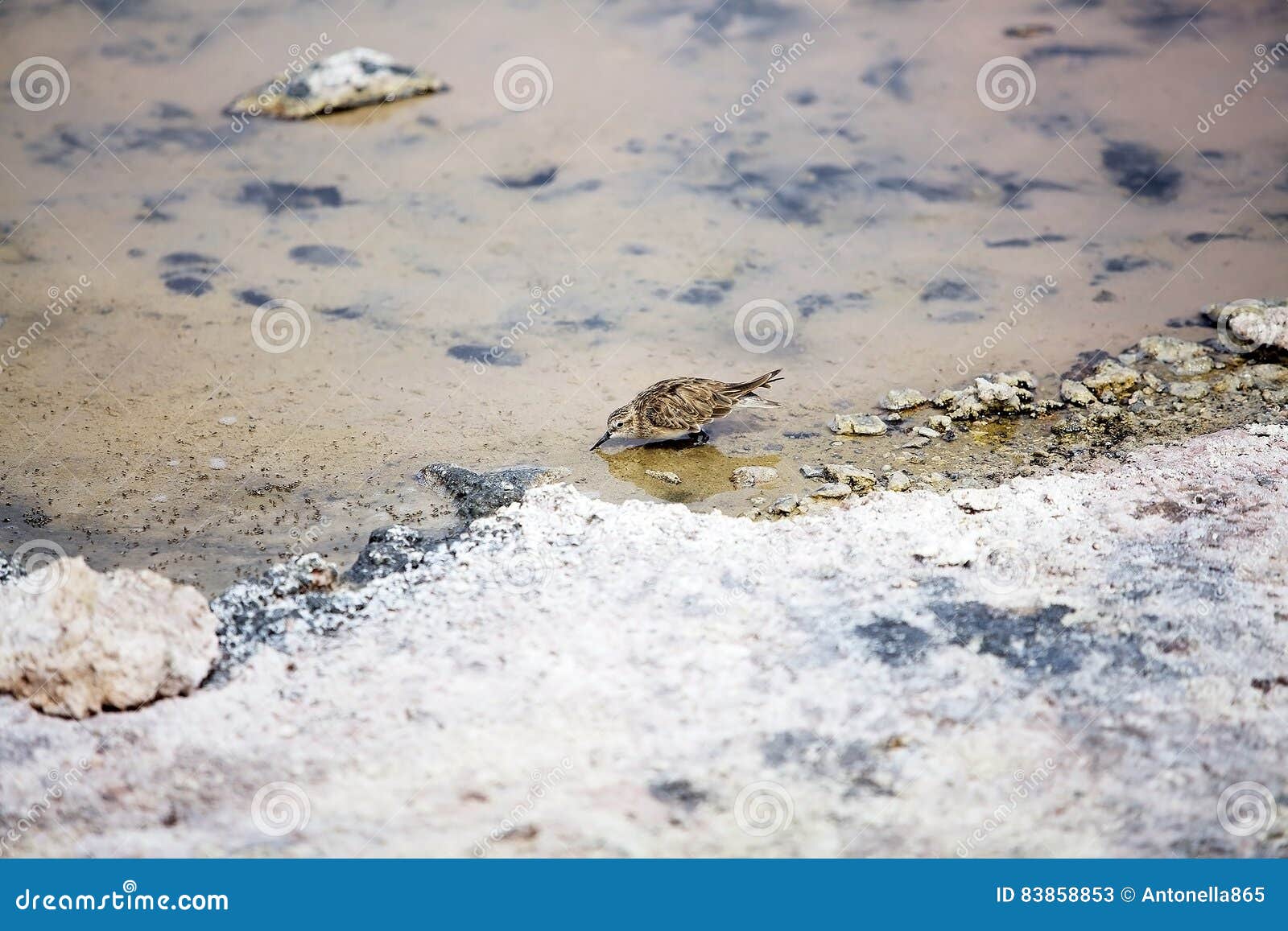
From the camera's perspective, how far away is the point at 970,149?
10430mm

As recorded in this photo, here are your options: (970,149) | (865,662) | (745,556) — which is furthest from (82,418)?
(970,149)

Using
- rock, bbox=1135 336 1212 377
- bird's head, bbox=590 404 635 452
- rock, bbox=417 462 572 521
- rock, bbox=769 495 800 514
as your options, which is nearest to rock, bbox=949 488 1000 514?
rock, bbox=769 495 800 514

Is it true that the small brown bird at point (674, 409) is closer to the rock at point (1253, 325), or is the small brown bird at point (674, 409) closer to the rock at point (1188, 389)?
the rock at point (1188, 389)

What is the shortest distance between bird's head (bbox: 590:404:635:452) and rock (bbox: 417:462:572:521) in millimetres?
404

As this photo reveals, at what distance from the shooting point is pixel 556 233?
9.44 metres

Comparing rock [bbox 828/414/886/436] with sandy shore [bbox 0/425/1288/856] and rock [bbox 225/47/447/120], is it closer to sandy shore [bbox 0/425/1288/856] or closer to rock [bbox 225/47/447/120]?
sandy shore [bbox 0/425/1288/856]

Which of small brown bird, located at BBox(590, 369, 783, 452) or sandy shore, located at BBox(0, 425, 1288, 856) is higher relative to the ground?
small brown bird, located at BBox(590, 369, 783, 452)

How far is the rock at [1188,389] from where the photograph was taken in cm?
730

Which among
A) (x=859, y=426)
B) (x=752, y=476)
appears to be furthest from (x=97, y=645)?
(x=859, y=426)

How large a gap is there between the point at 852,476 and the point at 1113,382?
87.9 inches

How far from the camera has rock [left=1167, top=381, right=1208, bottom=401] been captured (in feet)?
24.0

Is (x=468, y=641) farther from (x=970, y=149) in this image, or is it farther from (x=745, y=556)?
(x=970, y=149)

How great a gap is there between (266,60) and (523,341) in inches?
242

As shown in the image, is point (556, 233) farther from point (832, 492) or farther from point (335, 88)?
point (832, 492)
